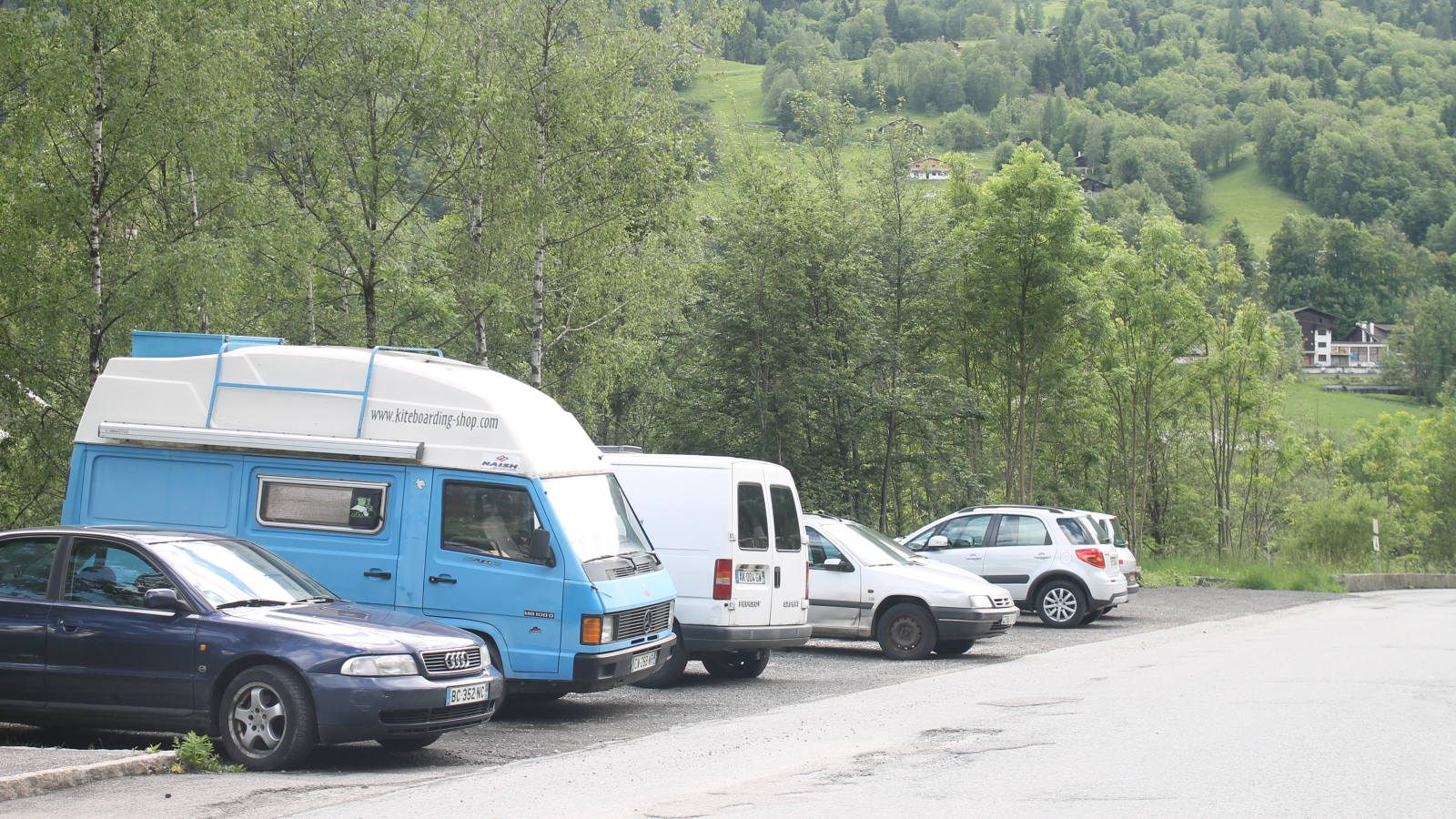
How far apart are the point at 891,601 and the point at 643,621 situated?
5.14m

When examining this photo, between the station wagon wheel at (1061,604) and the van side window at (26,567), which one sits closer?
the van side window at (26,567)

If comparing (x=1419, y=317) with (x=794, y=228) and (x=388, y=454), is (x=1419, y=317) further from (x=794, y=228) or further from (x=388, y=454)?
(x=388, y=454)

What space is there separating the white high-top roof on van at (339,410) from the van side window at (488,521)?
0.20 meters

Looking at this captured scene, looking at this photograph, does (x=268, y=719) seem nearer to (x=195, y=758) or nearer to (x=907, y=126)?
(x=195, y=758)

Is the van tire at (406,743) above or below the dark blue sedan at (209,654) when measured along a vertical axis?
below

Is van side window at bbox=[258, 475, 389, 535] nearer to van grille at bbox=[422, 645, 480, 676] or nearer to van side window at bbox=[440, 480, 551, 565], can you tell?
van side window at bbox=[440, 480, 551, 565]

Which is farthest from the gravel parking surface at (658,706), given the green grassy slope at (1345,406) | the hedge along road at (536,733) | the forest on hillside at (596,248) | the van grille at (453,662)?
the green grassy slope at (1345,406)

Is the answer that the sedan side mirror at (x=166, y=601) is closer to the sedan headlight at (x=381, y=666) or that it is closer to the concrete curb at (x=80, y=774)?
the concrete curb at (x=80, y=774)

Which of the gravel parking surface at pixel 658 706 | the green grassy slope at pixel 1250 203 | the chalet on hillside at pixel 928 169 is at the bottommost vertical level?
the gravel parking surface at pixel 658 706

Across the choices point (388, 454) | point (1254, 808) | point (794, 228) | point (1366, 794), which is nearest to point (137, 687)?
point (388, 454)

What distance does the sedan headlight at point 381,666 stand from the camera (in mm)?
7293

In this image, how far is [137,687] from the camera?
7.60 m

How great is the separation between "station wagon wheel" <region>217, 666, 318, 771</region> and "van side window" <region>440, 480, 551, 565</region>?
7.89ft

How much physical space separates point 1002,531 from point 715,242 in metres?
8.18
